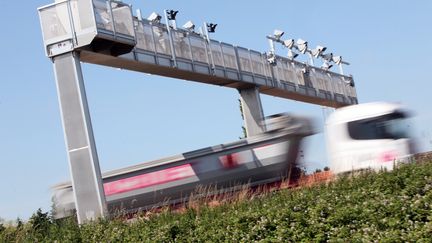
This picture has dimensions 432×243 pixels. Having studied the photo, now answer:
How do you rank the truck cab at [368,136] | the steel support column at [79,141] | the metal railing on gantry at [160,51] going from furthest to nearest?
the metal railing on gantry at [160,51] < the truck cab at [368,136] < the steel support column at [79,141]

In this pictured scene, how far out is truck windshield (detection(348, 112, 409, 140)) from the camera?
21984 millimetres

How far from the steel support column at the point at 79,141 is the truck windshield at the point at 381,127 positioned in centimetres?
781

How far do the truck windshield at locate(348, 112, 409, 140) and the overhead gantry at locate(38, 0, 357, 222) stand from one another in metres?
7.57

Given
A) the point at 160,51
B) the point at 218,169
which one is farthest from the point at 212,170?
the point at 160,51

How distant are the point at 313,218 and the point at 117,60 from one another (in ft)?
47.6

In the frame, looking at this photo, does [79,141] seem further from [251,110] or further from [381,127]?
[251,110]

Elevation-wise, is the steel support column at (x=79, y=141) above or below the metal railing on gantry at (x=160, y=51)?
below

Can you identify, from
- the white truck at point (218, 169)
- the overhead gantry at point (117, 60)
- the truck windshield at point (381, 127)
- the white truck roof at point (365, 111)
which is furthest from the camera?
the white truck at point (218, 169)

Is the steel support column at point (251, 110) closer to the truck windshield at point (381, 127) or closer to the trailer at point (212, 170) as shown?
the trailer at point (212, 170)

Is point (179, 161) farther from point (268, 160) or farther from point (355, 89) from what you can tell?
point (355, 89)

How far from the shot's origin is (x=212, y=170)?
82.4ft

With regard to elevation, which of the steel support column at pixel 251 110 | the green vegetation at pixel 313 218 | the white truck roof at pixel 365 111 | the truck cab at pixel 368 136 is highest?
the steel support column at pixel 251 110

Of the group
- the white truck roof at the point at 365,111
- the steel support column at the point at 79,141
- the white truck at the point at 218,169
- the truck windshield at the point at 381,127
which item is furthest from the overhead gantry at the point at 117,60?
the truck windshield at the point at 381,127

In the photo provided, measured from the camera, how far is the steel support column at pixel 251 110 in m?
32.9
